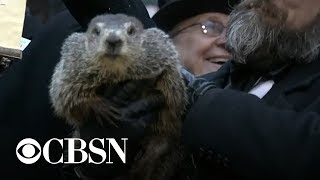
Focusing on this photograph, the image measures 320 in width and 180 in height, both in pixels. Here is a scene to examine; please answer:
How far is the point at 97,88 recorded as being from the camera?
5.21 ft

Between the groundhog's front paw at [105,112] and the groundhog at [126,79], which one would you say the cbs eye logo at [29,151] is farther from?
the groundhog's front paw at [105,112]

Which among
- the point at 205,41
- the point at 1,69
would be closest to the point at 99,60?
the point at 1,69

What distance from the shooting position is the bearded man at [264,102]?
141 centimetres

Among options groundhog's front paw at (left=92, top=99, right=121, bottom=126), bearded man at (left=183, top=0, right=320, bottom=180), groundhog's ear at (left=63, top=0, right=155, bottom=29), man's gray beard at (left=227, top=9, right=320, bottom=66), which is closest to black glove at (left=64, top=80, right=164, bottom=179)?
groundhog's front paw at (left=92, top=99, right=121, bottom=126)

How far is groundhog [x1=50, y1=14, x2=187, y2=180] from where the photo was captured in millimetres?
1551

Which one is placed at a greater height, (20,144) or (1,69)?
(1,69)

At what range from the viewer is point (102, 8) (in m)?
1.96

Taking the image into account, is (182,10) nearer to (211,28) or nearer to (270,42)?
(211,28)

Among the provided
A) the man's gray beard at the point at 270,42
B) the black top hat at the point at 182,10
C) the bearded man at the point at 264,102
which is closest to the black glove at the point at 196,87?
the bearded man at the point at 264,102

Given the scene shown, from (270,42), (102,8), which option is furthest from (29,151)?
(270,42)

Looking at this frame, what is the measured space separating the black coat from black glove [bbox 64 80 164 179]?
11cm

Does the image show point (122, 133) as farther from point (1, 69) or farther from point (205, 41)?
point (205, 41)

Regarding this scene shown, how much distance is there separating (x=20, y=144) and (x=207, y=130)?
77 centimetres

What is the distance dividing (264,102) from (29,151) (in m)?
0.76
